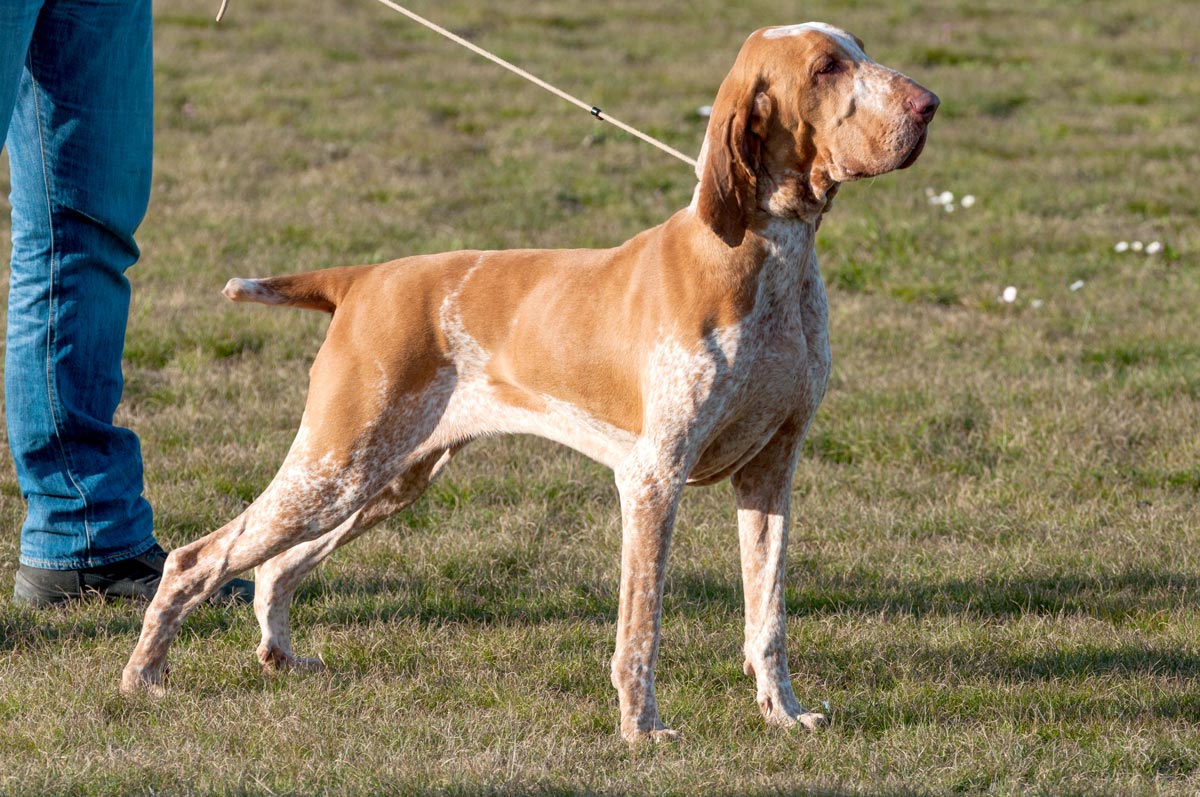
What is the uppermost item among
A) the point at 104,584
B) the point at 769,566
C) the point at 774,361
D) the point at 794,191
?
the point at 794,191

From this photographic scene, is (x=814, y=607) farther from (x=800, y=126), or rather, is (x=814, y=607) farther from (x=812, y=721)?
(x=800, y=126)

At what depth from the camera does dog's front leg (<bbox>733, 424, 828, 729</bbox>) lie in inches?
147

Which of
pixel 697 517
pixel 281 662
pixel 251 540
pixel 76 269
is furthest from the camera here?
pixel 697 517

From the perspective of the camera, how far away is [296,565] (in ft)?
13.4

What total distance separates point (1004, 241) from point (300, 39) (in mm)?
8199

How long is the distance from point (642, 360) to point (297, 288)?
1.04 meters

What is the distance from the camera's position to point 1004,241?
351 inches


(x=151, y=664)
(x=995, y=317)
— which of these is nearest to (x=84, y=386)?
(x=151, y=664)

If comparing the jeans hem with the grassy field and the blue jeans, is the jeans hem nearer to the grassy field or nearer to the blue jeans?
the blue jeans

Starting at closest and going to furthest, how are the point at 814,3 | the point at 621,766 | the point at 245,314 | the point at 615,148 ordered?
the point at 621,766, the point at 245,314, the point at 615,148, the point at 814,3

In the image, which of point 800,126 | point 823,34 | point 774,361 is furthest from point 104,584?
point 823,34

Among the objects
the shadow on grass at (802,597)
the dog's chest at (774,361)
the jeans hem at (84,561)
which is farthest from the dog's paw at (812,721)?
the jeans hem at (84,561)

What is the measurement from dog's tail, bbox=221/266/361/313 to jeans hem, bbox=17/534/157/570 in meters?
1.11

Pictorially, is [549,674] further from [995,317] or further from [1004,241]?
[1004,241]
